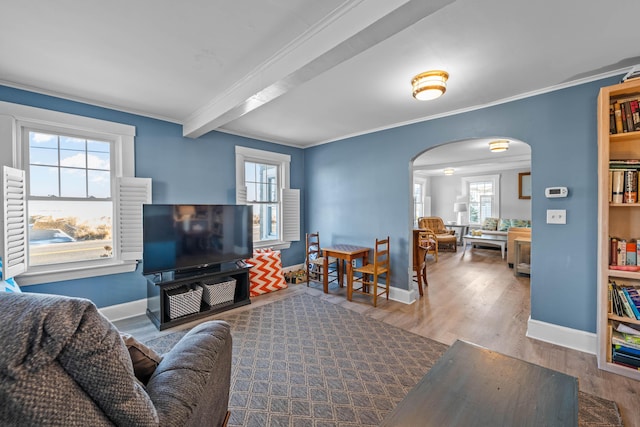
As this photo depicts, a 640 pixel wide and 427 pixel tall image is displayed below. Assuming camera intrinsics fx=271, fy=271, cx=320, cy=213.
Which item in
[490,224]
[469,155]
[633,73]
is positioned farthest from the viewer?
[490,224]

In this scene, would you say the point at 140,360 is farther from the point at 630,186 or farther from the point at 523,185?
the point at 523,185

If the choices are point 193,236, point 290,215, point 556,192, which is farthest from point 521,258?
point 193,236

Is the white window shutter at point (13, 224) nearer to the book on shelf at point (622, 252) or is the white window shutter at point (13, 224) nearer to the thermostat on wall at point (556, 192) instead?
the thermostat on wall at point (556, 192)

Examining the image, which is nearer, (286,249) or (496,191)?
(286,249)

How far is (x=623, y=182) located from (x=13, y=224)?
16.5 ft

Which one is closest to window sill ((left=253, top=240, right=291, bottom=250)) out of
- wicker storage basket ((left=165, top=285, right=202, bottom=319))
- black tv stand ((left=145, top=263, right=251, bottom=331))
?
black tv stand ((left=145, top=263, right=251, bottom=331))

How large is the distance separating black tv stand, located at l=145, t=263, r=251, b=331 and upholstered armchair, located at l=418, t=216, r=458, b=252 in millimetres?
5756

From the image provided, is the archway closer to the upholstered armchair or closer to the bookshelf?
the upholstered armchair

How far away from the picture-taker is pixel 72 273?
2.80 m

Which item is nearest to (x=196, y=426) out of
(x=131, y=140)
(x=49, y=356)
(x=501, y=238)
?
(x=49, y=356)

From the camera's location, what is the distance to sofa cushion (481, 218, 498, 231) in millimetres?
7841

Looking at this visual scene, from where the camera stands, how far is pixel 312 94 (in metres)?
2.76

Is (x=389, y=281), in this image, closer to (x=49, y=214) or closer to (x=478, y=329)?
(x=478, y=329)

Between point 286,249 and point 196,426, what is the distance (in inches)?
150
